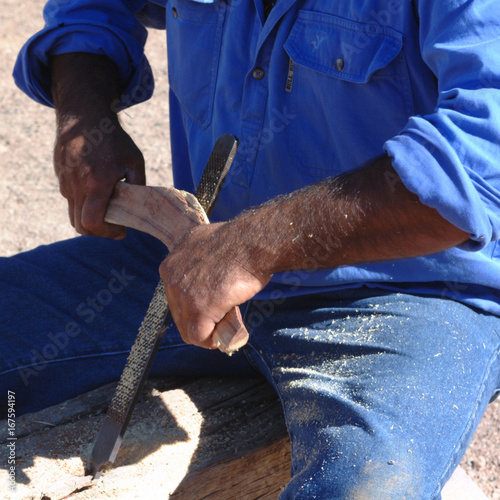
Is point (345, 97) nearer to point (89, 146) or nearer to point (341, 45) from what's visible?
point (341, 45)

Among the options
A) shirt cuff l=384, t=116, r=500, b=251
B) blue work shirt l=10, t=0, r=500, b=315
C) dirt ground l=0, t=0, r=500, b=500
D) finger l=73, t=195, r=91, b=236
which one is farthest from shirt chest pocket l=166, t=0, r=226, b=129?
dirt ground l=0, t=0, r=500, b=500

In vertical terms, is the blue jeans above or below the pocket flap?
below

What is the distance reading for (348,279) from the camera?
155cm

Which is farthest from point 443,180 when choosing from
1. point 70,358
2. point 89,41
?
point 89,41

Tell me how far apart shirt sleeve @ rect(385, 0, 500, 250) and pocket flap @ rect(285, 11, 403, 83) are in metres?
0.15

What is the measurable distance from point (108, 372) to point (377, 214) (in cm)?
98

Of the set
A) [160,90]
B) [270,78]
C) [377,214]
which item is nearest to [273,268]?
[377,214]

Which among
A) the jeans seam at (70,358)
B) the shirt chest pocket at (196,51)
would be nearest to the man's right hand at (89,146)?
the shirt chest pocket at (196,51)

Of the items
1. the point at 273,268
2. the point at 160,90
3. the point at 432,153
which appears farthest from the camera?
the point at 160,90

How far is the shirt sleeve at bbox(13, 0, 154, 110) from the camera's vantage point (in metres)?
1.94

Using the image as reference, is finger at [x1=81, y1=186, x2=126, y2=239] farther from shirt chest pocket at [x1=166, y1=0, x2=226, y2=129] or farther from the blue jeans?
shirt chest pocket at [x1=166, y1=0, x2=226, y2=129]

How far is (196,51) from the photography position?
5.85 feet

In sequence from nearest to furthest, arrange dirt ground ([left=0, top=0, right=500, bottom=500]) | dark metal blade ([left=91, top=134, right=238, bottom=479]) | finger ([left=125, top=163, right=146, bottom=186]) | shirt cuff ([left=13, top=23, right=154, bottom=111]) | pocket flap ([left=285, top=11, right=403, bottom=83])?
pocket flap ([left=285, top=11, right=403, bottom=83])
dark metal blade ([left=91, top=134, right=238, bottom=479])
finger ([left=125, top=163, right=146, bottom=186])
shirt cuff ([left=13, top=23, right=154, bottom=111])
dirt ground ([left=0, top=0, right=500, bottom=500])

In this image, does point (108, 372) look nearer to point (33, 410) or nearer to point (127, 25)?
point (33, 410)
